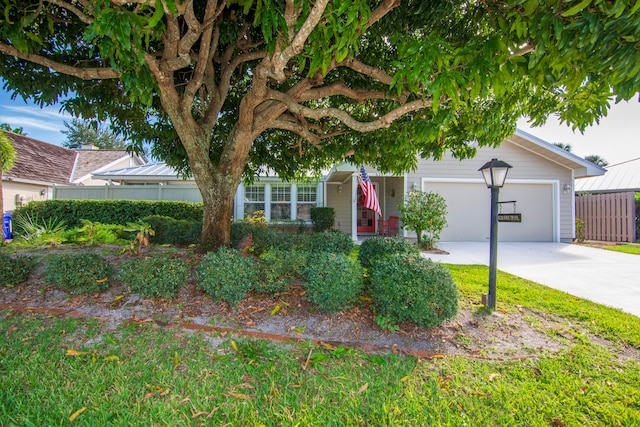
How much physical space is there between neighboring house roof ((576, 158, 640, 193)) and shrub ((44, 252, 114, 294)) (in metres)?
19.2

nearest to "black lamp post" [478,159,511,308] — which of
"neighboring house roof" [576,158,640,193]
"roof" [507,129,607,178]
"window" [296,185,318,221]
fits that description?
"roof" [507,129,607,178]

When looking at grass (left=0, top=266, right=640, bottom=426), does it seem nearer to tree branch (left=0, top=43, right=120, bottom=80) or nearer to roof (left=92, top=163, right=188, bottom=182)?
tree branch (left=0, top=43, right=120, bottom=80)

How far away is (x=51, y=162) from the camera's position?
54.0 feet

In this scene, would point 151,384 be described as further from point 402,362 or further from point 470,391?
point 470,391

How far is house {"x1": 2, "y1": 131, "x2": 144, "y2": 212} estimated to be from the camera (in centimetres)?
1301

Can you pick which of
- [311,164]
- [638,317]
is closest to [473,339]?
[638,317]

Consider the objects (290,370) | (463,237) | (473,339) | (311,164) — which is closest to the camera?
(290,370)

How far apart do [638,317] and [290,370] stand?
459 cm

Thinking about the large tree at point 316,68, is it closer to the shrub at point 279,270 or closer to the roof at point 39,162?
the shrub at point 279,270

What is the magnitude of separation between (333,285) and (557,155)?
11929 mm

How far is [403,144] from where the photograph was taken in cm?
467

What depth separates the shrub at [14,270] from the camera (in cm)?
398

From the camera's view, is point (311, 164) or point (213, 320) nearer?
point (213, 320)

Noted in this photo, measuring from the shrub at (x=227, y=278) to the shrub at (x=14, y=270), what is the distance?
256 cm
